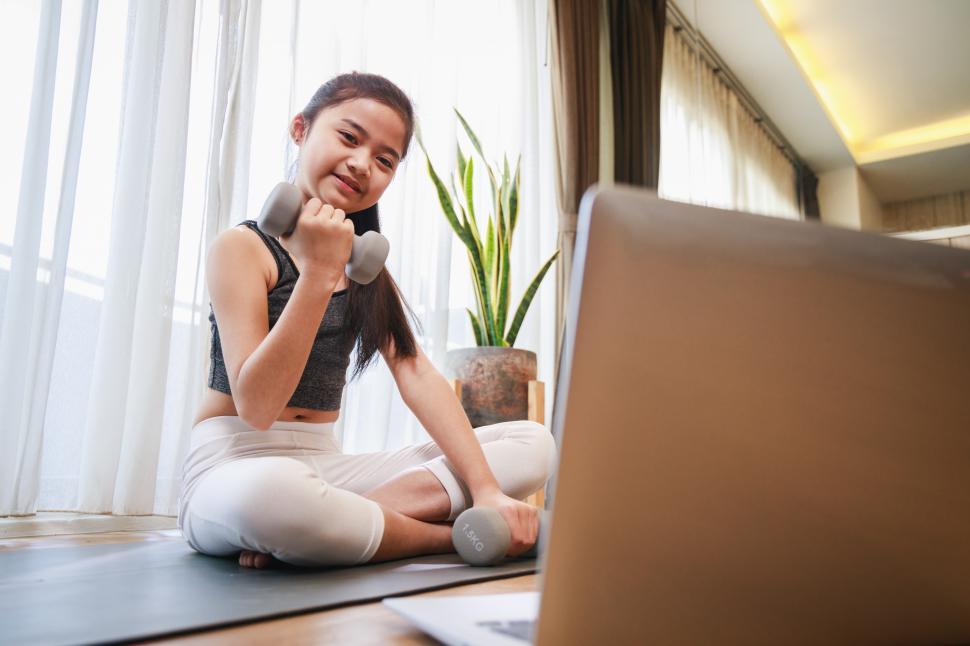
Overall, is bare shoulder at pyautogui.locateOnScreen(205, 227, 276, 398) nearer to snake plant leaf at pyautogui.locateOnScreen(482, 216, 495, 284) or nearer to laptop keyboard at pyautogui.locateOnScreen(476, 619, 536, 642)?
laptop keyboard at pyautogui.locateOnScreen(476, 619, 536, 642)

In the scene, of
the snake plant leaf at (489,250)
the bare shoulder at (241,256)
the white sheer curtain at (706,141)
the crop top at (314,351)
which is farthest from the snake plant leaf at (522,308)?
the white sheer curtain at (706,141)

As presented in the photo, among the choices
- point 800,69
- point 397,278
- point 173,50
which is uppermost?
point 800,69

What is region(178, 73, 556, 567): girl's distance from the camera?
0.90 metres

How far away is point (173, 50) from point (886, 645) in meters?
1.68

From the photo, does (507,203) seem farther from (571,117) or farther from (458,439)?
(458,439)

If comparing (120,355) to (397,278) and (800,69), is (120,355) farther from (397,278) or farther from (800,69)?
(800,69)

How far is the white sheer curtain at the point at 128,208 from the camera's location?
1281 mm

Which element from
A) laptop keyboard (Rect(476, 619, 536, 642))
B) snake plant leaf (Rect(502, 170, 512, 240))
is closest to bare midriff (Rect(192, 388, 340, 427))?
laptop keyboard (Rect(476, 619, 536, 642))

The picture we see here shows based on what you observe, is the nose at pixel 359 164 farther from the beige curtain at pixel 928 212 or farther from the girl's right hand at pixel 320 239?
the beige curtain at pixel 928 212

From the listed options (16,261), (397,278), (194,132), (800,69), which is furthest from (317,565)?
(800,69)

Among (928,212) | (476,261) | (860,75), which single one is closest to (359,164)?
(476,261)

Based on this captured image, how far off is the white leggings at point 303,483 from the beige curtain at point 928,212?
743 centimetres

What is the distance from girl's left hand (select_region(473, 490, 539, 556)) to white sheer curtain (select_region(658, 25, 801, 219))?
286 cm

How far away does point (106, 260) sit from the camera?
56.9 inches
